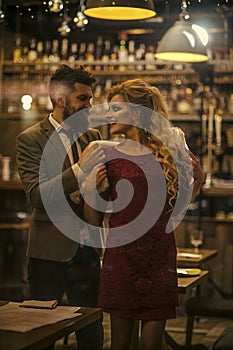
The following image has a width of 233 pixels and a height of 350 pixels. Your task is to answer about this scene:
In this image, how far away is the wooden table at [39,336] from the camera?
7.93 ft

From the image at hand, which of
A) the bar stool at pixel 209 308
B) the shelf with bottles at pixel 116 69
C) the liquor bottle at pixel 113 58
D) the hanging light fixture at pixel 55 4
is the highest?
the hanging light fixture at pixel 55 4

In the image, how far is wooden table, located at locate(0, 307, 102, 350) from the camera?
242 cm

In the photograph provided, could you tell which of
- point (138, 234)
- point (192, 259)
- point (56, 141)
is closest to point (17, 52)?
point (192, 259)

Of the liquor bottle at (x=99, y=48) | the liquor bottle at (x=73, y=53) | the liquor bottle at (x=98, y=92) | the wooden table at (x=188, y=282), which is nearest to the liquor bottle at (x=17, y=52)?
the liquor bottle at (x=73, y=53)

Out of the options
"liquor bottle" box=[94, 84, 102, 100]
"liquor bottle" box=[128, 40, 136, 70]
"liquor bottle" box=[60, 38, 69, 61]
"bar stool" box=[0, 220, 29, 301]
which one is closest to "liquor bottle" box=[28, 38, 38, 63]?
"liquor bottle" box=[60, 38, 69, 61]

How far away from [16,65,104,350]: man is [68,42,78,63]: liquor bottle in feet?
18.3

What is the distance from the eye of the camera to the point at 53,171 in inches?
160

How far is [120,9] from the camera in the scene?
425 centimetres

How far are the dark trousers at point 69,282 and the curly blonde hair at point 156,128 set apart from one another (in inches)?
29.5

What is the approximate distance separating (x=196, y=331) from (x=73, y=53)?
179 inches

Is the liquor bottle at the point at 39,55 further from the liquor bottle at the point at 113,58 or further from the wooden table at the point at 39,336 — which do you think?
the wooden table at the point at 39,336

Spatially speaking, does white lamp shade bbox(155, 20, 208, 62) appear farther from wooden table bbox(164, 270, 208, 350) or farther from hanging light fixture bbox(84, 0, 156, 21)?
wooden table bbox(164, 270, 208, 350)

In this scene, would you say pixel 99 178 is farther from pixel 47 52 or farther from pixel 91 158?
pixel 47 52

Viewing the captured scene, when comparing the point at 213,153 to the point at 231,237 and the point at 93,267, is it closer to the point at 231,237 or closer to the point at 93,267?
the point at 231,237
